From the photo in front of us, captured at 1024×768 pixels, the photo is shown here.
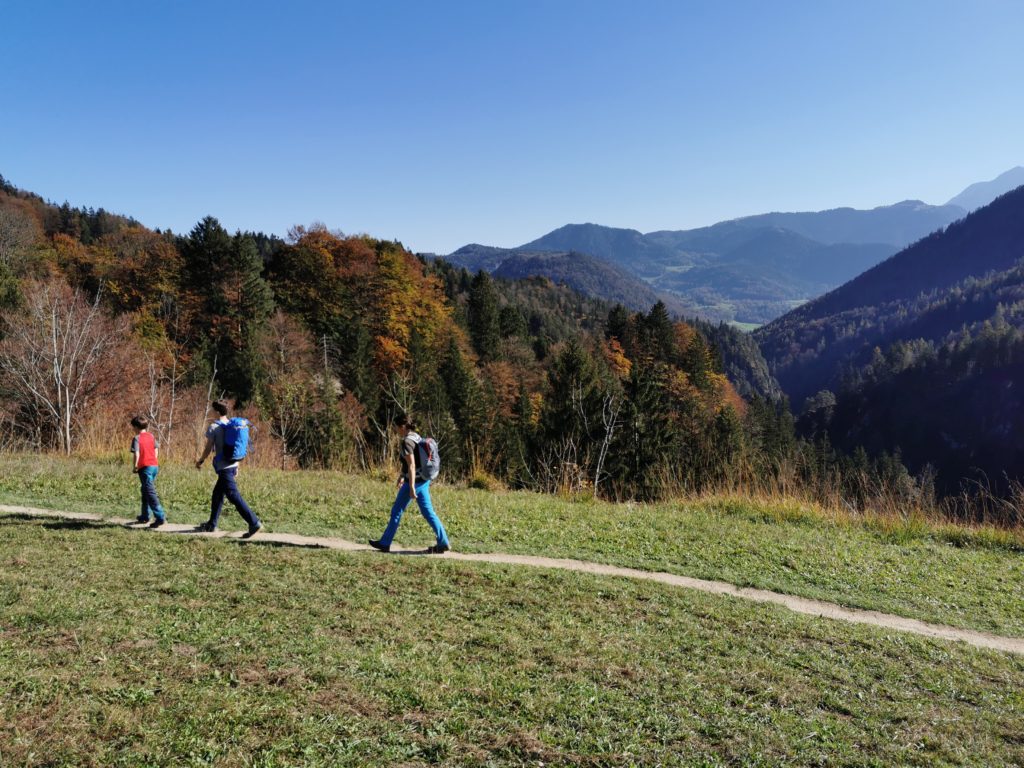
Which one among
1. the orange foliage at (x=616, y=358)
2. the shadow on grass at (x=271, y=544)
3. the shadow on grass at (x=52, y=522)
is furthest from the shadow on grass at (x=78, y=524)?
the orange foliage at (x=616, y=358)

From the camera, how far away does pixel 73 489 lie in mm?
10508

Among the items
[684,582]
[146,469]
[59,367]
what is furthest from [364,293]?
[684,582]

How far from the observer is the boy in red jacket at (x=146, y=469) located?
27.9 ft

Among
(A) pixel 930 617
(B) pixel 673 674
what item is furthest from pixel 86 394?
(A) pixel 930 617

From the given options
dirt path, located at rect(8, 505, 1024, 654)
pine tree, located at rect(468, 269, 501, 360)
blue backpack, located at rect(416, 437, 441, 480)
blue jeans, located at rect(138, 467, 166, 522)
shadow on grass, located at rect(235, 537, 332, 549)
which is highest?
pine tree, located at rect(468, 269, 501, 360)

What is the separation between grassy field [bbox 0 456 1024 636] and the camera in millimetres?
7270

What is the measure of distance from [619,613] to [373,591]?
2.50 m

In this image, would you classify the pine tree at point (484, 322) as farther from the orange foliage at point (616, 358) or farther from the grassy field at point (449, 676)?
the grassy field at point (449, 676)

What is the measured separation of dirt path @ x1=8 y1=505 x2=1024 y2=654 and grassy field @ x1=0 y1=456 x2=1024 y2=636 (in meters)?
0.19

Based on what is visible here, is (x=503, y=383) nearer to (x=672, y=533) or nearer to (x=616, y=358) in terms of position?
(x=616, y=358)

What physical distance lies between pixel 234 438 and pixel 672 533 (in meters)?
6.75

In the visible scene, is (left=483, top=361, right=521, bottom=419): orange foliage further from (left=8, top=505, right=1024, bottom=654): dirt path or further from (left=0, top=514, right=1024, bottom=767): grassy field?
(left=0, top=514, right=1024, bottom=767): grassy field

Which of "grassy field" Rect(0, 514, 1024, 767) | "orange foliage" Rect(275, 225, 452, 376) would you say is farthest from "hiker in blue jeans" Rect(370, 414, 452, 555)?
"orange foliage" Rect(275, 225, 452, 376)

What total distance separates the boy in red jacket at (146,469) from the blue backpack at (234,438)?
4.23 feet
